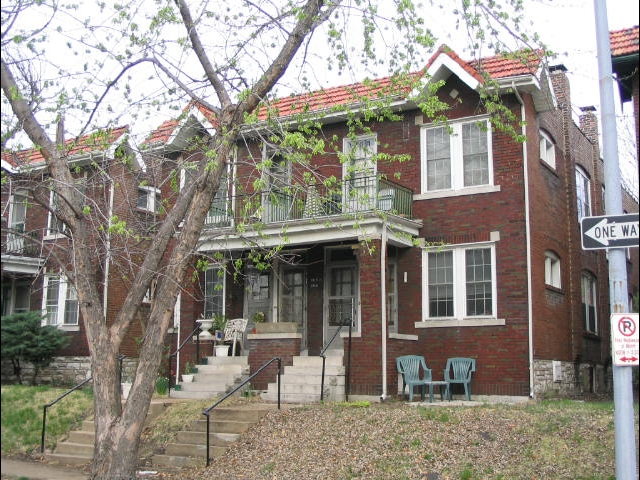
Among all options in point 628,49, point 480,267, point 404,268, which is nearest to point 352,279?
point 404,268

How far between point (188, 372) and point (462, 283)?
7025mm

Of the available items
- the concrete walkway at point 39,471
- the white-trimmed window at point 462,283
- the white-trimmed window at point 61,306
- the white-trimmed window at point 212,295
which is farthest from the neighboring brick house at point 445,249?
the white-trimmed window at point 61,306

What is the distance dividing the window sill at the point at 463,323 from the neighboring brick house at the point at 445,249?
29 mm

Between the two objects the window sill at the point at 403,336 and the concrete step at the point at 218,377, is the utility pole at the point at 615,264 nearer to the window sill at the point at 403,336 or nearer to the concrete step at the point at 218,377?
the window sill at the point at 403,336

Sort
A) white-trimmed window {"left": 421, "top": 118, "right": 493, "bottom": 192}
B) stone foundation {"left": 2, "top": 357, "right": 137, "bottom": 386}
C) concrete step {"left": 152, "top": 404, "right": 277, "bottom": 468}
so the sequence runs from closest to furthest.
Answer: concrete step {"left": 152, "top": 404, "right": 277, "bottom": 468} < white-trimmed window {"left": 421, "top": 118, "right": 493, "bottom": 192} < stone foundation {"left": 2, "top": 357, "right": 137, "bottom": 386}

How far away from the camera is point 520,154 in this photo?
16.5 meters

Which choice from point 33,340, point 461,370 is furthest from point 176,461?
point 33,340

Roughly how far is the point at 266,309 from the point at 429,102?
969 centimetres

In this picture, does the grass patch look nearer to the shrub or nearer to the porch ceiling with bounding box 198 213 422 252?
the shrub

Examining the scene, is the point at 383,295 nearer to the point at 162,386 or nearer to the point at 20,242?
the point at 162,386

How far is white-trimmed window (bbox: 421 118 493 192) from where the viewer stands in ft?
56.0

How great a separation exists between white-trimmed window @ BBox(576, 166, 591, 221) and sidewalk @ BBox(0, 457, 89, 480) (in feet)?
46.7

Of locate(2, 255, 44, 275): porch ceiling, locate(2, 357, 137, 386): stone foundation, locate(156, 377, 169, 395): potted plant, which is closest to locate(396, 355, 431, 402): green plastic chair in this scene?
locate(156, 377, 169, 395): potted plant

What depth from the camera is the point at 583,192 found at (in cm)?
2116
